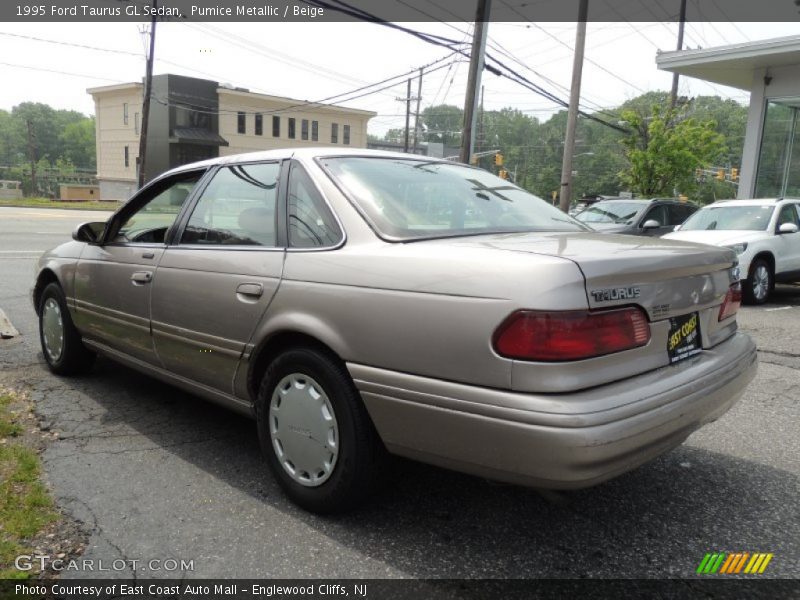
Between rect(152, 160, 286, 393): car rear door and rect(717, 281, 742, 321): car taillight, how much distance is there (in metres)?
2.11

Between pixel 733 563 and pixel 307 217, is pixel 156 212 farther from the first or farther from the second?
pixel 733 563

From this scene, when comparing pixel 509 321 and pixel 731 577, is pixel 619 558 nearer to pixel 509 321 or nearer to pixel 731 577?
pixel 731 577

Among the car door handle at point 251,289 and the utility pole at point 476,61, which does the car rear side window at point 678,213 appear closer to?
the utility pole at point 476,61

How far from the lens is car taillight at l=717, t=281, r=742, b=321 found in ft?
10.0

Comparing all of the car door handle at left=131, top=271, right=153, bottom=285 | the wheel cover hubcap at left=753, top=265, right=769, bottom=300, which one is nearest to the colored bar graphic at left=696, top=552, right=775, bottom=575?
the car door handle at left=131, top=271, right=153, bottom=285

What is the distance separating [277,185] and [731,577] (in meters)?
2.68

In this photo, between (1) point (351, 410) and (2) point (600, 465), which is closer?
(2) point (600, 465)

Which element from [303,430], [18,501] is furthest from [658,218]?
[18,501]

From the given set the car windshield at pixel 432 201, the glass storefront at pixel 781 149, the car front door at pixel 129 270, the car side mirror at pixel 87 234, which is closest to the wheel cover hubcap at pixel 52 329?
the car front door at pixel 129 270

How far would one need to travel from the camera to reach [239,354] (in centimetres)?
316

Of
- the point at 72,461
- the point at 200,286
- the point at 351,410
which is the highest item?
the point at 200,286

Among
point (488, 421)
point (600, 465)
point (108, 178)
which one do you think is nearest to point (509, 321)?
point (488, 421)

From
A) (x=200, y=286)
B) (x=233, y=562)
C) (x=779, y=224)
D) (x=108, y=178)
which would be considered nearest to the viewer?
(x=233, y=562)

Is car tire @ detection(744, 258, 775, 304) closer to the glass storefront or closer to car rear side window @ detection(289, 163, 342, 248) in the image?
the glass storefront
